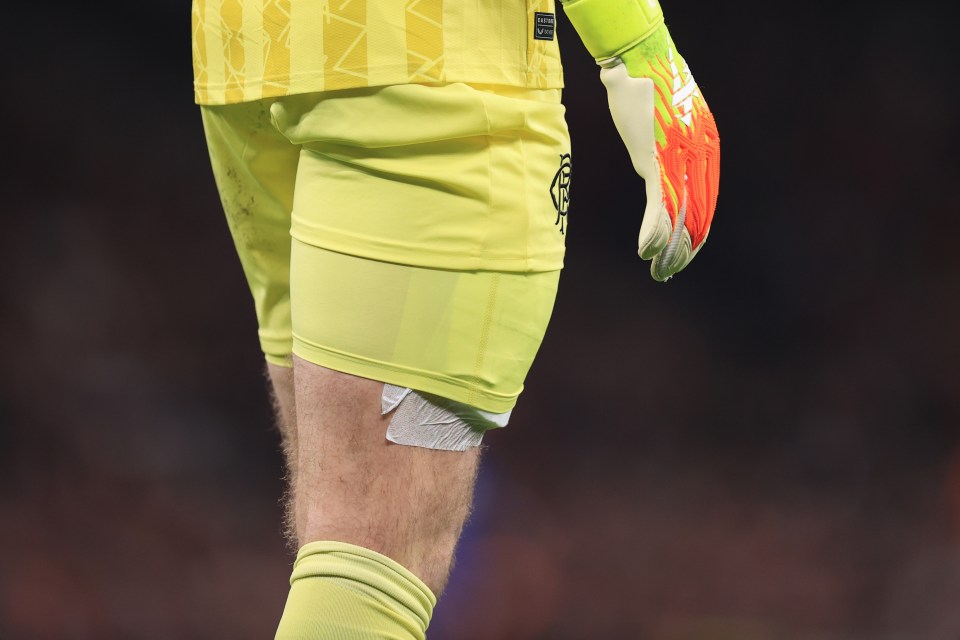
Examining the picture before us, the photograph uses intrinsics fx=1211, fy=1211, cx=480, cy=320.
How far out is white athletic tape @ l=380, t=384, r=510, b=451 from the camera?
863 millimetres

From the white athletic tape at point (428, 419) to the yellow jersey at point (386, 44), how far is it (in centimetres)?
22

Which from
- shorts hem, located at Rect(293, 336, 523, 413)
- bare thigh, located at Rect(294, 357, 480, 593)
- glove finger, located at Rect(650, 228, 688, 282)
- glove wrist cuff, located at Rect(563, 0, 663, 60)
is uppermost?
glove wrist cuff, located at Rect(563, 0, 663, 60)

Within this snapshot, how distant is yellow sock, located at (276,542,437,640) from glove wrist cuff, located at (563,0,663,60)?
0.41 metres

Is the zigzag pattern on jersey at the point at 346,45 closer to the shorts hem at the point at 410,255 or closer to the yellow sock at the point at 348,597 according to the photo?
the shorts hem at the point at 410,255

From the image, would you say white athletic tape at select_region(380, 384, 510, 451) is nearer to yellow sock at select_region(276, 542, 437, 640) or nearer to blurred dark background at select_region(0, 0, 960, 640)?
yellow sock at select_region(276, 542, 437, 640)

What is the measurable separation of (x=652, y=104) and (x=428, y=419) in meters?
0.28

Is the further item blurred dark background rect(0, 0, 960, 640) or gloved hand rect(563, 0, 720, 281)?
blurred dark background rect(0, 0, 960, 640)

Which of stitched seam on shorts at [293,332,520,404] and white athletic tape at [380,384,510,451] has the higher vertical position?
stitched seam on shorts at [293,332,520,404]

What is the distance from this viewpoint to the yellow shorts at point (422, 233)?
850mm

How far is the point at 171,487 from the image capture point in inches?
73.5

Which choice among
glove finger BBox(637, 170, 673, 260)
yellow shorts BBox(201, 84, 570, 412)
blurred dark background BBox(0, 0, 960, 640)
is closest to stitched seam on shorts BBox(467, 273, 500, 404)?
yellow shorts BBox(201, 84, 570, 412)

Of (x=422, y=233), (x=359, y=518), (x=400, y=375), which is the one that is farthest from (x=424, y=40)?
(x=359, y=518)

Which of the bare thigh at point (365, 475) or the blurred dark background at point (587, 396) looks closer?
the bare thigh at point (365, 475)

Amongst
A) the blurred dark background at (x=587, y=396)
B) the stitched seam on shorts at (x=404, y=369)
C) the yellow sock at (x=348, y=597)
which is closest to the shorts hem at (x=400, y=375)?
the stitched seam on shorts at (x=404, y=369)
